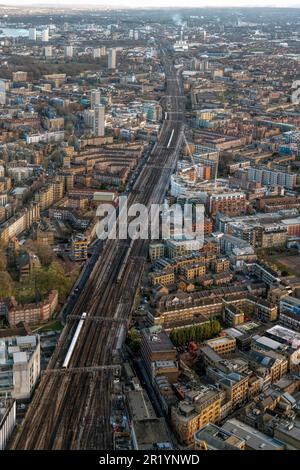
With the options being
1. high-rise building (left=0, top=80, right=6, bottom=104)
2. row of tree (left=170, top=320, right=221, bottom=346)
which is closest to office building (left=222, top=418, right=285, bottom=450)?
row of tree (left=170, top=320, right=221, bottom=346)

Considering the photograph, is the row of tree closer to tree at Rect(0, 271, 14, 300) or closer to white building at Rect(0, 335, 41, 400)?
white building at Rect(0, 335, 41, 400)

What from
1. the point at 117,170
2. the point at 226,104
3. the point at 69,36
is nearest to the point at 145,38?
the point at 69,36

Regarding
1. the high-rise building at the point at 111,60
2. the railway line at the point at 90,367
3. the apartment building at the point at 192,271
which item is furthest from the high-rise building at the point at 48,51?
the apartment building at the point at 192,271

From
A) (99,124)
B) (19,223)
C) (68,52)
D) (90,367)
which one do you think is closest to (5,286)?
(90,367)

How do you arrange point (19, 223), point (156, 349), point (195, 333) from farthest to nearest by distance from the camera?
point (19, 223) → point (195, 333) → point (156, 349)

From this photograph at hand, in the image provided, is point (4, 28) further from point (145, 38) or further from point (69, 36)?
point (145, 38)

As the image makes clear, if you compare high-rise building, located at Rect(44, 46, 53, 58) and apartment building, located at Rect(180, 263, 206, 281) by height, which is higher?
high-rise building, located at Rect(44, 46, 53, 58)

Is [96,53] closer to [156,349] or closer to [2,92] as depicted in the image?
[2,92]
